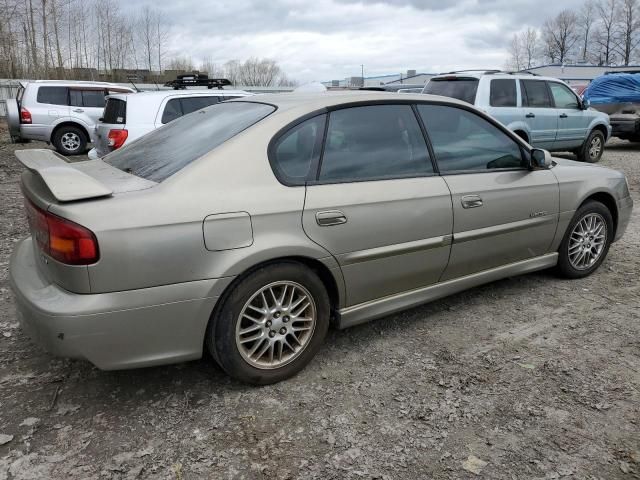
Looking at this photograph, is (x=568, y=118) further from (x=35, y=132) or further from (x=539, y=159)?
(x=35, y=132)

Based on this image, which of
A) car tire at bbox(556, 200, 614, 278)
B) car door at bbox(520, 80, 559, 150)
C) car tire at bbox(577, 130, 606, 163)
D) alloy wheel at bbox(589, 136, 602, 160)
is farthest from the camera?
alloy wheel at bbox(589, 136, 602, 160)

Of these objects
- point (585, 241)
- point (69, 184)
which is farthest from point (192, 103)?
point (69, 184)

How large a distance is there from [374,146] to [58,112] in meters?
12.0

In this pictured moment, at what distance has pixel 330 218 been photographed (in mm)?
2836

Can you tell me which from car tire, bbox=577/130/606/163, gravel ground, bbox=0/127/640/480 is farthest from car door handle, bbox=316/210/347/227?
car tire, bbox=577/130/606/163

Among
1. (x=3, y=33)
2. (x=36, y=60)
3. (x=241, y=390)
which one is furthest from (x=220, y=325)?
(x=36, y=60)

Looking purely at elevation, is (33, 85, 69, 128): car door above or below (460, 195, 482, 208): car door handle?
above

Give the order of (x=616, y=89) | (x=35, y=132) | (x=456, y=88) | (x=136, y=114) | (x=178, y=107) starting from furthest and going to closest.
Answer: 1. (x=616, y=89)
2. (x=35, y=132)
3. (x=456, y=88)
4. (x=178, y=107)
5. (x=136, y=114)

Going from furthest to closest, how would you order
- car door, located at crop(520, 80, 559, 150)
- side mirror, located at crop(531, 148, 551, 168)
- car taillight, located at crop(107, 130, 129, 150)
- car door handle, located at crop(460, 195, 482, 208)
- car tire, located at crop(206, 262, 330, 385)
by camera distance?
car door, located at crop(520, 80, 559, 150)
car taillight, located at crop(107, 130, 129, 150)
side mirror, located at crop(531, 148, 551, 168)
car door handle, located at crop(460, 195, 482, 208)
car tire, located at crop(206, 262, 330, 385)

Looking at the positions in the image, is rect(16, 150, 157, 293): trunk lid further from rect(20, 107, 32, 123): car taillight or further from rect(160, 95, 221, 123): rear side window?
rect(20, 107, 32, 123): car taillight

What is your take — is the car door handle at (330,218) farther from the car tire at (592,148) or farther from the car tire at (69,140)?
the car tire at (69,140)

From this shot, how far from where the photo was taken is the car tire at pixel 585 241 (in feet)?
13.8

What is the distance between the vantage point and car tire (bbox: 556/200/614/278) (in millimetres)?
Answer: 4219

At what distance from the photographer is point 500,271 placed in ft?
12.5
